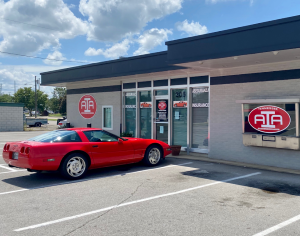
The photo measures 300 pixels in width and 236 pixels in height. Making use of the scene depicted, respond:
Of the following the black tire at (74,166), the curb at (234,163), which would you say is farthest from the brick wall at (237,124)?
the black tire at (74,166)

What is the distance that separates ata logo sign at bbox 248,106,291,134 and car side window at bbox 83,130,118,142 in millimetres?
4236

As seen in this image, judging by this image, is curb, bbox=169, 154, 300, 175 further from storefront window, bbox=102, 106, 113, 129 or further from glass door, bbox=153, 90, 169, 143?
storefront window, bbox=102, 106, 113, 129

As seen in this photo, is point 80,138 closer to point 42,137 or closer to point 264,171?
point 42,137

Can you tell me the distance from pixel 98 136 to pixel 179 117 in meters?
4.79

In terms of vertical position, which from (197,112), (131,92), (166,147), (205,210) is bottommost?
(205,210)

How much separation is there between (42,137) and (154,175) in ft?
10.1

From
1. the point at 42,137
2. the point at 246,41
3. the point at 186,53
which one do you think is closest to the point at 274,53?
the point at 246,41

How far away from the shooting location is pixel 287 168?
9.05 metres

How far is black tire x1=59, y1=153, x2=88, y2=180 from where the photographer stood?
7496mm

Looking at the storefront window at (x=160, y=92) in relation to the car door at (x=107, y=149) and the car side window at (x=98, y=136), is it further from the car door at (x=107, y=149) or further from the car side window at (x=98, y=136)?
the car side window at (x=98, y=136)

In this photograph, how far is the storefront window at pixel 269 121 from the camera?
8656mm

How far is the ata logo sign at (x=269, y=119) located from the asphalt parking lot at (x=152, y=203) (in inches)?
52.8

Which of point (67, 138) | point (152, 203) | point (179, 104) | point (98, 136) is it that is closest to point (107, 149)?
point (98, 136)

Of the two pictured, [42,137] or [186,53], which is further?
[186,53]
